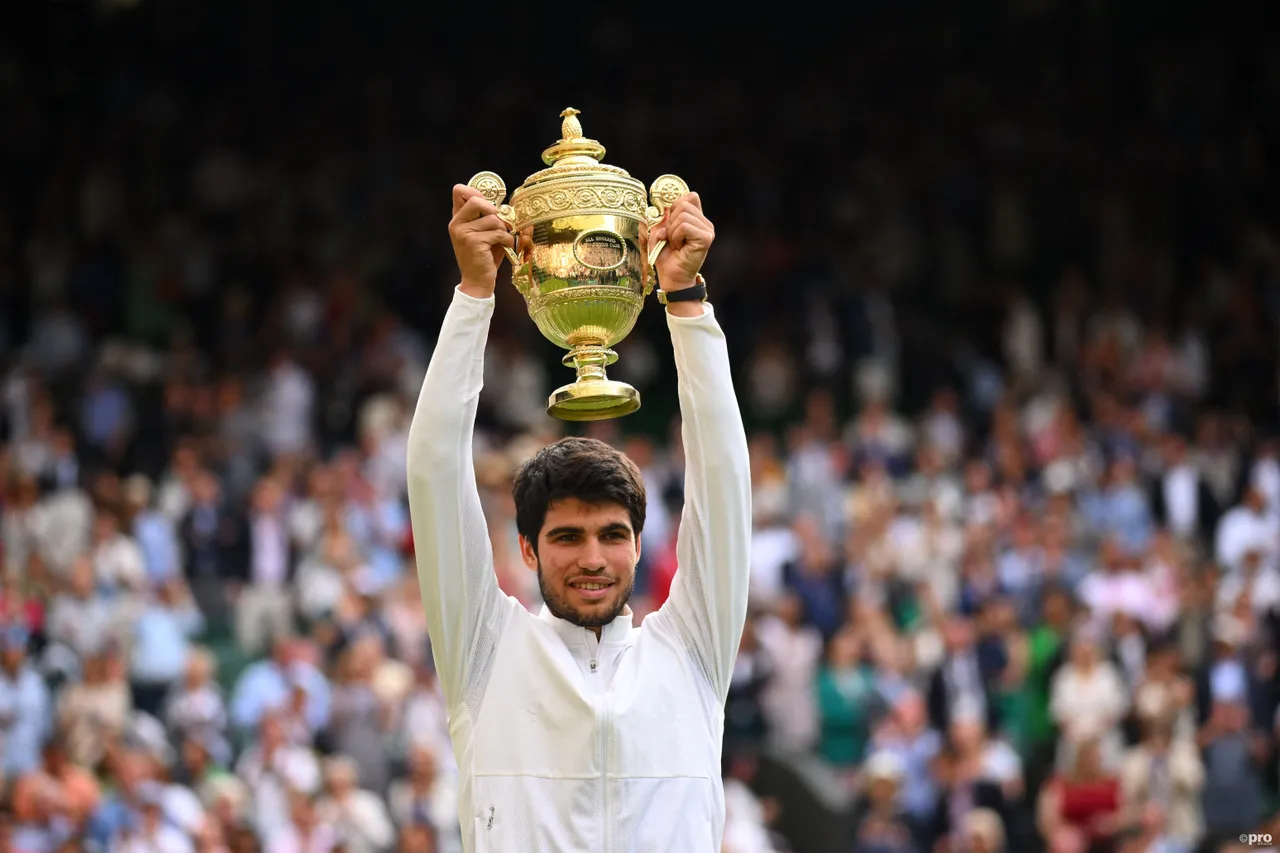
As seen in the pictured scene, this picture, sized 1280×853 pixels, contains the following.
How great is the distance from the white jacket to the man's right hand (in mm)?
50

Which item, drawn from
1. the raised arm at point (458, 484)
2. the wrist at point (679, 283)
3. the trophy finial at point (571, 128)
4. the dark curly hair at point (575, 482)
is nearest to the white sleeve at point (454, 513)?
the raised arm at point (458, 484)

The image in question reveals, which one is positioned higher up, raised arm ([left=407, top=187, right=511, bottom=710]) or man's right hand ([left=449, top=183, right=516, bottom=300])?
man's right hand ([left=449, top=183, right=516, bottom=300])

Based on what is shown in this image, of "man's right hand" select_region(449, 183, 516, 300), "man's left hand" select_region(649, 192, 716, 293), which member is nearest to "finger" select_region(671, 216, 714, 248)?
"man's left hand" select_region(649, 192, 716, 293)

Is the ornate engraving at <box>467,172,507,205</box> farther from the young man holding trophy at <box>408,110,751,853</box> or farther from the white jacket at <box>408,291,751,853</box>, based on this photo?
the white jacket at <box>408,291,751,853</box>

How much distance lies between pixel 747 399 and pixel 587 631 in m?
13.8

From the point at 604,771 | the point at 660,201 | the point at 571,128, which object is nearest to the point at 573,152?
the point at 571,128

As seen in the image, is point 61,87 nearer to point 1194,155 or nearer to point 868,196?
point 868,196

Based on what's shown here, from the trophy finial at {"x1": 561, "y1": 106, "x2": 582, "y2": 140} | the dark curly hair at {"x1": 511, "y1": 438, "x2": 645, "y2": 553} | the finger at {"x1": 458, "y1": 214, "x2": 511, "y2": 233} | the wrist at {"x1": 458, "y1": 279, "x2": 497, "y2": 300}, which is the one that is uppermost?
the trophy finial at {"x1": 561, "y1": 106, "x2": 582, "y2": 140}

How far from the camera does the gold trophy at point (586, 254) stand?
460 cm

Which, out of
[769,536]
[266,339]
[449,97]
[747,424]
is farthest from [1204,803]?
[449,97]

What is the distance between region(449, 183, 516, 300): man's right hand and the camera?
4336 millimetres

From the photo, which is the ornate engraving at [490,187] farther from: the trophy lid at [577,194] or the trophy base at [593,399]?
the trophy base at [593,399]

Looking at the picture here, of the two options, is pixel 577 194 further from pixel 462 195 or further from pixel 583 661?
pixel 583 661

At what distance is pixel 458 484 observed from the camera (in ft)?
14.0
